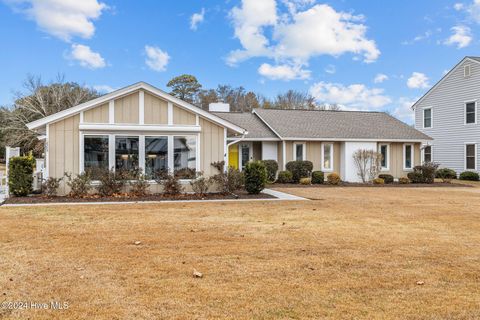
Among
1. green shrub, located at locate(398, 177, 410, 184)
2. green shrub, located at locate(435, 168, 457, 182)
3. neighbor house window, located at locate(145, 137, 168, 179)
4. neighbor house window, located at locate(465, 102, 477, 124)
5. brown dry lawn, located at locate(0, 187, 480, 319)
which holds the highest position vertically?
neighbor house window, located at locate(465, 102, 477, 124)

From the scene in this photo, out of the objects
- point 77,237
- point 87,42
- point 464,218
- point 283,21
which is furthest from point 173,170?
point 87,42

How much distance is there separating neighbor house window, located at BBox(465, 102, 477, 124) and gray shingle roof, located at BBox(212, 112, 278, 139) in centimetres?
1348

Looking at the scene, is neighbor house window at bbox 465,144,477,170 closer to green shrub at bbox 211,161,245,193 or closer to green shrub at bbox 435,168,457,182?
green shrub at bbox 435,168,457,182

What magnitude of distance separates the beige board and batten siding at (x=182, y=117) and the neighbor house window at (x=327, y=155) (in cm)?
1038

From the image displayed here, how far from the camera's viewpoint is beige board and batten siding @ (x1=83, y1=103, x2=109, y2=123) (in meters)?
12.2

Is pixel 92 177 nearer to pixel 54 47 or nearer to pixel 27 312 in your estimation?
pixel 27 312

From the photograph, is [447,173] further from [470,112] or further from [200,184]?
[200,184]

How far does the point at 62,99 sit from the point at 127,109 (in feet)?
101

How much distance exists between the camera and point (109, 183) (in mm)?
12078

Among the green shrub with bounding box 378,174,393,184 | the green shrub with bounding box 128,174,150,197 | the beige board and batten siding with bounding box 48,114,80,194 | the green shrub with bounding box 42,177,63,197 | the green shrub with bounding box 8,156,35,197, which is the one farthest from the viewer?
the green shrub with bounding box 378,174,393,184

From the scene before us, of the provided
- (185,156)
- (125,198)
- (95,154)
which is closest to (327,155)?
(185,156)

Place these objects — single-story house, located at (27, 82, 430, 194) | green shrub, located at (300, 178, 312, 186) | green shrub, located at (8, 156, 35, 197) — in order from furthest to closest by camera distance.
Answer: green shrub, located at (300, 178, 312, 186), single-story house, located at (27, 82, 430, 194), green shrub, located at (8, 156, 35, 197)

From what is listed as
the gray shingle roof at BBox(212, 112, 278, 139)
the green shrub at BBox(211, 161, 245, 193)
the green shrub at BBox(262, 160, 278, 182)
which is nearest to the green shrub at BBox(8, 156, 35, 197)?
the green shrub at BBox(211, 161, 245, 193)

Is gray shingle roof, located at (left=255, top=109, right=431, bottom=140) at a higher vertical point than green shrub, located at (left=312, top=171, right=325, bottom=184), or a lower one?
higher
